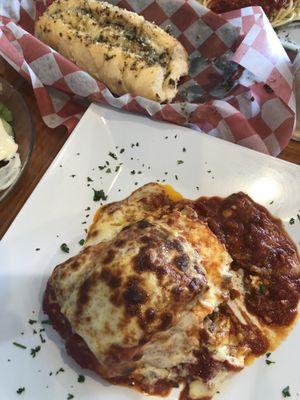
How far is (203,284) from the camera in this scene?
6.86ft

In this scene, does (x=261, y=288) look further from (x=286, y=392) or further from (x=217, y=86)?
(x=217, y=86)

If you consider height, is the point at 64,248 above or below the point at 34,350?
above

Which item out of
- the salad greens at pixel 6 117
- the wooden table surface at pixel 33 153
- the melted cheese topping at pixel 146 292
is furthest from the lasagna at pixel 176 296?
the salad greens at pixel 6 117

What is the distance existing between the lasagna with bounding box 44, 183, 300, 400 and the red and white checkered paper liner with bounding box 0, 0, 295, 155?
643mm

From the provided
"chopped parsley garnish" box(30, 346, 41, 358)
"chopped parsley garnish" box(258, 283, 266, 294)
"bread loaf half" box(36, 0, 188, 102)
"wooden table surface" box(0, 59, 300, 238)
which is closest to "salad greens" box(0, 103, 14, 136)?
"wooden table surface" box(0, 59, 300, 238)

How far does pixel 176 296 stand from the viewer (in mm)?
2008

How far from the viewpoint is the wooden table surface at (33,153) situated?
107 inches

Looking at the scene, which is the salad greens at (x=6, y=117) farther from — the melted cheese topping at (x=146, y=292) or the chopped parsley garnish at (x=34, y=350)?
the chopped parsley garnish at (x=34, y=350)

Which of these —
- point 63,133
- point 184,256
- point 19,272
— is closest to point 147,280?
point 184,256

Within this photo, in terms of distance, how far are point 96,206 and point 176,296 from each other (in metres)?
0.85

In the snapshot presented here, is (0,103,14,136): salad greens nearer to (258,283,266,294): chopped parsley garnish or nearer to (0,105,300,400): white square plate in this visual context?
(0,105,300,400): white square plate

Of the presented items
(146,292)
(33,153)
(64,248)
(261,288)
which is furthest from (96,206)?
(261,288)

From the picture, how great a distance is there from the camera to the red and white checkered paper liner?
293 centimetres

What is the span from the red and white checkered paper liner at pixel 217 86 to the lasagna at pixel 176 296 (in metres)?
0.64
